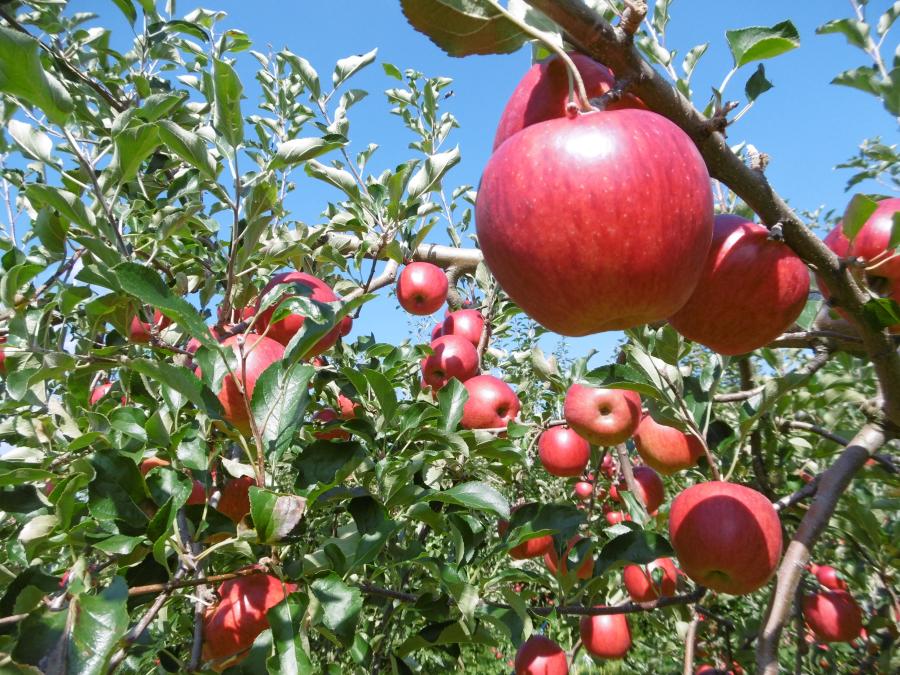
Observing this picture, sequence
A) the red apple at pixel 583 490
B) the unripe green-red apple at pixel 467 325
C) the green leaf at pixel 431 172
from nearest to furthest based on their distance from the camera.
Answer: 1. the green leaf at pixel 431 172
2. the unripe green-red apple at pixel 467 325
3. the red apple at pixel 583 490

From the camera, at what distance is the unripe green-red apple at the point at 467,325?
2881mm

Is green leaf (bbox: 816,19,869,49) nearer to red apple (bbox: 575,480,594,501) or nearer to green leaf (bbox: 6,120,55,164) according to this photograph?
green leaf (bbox: 6,120,55,164)

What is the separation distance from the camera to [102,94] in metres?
2.14

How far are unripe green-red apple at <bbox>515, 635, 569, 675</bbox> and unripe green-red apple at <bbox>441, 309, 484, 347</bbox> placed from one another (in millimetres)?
1353

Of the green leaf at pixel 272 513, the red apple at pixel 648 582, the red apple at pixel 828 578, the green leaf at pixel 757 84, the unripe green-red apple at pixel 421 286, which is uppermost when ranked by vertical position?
the unripe green-red apple at pixel 421 286

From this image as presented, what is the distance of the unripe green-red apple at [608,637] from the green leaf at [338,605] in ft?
5.82

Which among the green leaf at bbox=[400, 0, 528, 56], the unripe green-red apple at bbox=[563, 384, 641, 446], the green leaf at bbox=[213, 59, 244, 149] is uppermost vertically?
the green leaf at bbox=[213, 59, 244, 149]

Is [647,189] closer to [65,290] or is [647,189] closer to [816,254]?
[816,254]

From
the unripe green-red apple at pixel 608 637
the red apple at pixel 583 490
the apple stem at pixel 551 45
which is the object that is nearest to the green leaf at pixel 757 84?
the apple stem at pixel 551 45

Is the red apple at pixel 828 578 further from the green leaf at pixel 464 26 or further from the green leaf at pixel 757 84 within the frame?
the green leaf at pixel 464 26

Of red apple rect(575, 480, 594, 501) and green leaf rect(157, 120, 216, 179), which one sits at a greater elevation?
green leaf rect(157, 120, 216, 179)

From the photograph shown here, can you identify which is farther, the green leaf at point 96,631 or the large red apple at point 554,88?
the large red apple at point 554,88

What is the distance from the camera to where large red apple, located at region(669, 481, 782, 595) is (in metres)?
1.51

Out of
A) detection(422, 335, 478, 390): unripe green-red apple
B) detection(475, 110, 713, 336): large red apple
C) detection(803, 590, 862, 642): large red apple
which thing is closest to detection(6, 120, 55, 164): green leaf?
detection(475, 110, 713, 336): large red apple
